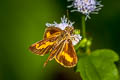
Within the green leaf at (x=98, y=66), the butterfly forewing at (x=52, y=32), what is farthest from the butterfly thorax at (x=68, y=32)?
the green leaf at (x=98, y=66)

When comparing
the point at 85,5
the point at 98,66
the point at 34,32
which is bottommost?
the point at 98,66

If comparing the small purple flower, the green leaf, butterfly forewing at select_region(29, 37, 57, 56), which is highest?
the small purple flower

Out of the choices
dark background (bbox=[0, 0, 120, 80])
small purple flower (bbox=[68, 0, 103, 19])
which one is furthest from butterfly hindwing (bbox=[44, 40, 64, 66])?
dark background (bbox=[0, 0, 120, 80])

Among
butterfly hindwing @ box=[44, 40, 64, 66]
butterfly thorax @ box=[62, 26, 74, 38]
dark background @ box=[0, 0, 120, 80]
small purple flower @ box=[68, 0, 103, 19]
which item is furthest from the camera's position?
dark background @ box=[0, 0, 120, 80]

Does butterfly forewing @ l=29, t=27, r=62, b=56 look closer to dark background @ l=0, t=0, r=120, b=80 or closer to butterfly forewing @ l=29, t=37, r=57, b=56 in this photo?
butterfly forewing @ l=29, t=37, r=57, b=56

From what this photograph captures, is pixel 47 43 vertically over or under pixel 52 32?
under

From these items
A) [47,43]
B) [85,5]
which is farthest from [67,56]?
[85,5]

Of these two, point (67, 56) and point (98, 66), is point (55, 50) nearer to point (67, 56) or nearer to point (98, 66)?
point (67, 56)
